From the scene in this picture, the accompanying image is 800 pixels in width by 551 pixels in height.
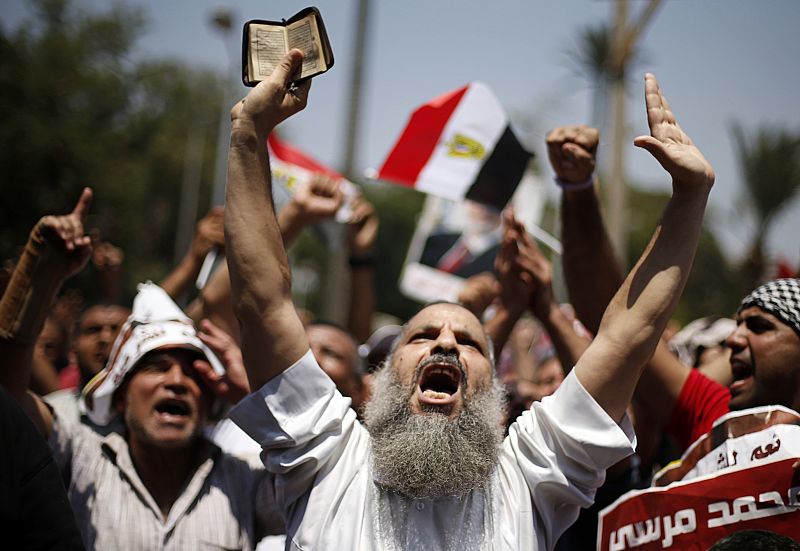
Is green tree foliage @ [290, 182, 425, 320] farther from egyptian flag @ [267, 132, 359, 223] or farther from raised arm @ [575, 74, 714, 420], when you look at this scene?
raised arm @ [575, 74, 714, 420]

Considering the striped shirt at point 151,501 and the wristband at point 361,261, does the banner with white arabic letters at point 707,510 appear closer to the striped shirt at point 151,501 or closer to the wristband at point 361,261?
the striped shirt at point 151,501

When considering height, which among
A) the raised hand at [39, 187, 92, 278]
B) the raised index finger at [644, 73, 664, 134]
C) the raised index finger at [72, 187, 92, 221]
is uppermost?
the raised index finger at [644, 73, 664, 134]

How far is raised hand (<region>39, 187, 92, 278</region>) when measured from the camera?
9.95 feet

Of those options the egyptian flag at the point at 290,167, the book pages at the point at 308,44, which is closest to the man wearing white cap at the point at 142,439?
the book pages at the point at 308,44

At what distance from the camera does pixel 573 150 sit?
317 cm

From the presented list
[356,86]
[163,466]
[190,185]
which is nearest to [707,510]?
[163,466]

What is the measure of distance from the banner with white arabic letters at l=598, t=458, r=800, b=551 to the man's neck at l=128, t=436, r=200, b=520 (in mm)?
1505

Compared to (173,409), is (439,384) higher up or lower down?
higher up

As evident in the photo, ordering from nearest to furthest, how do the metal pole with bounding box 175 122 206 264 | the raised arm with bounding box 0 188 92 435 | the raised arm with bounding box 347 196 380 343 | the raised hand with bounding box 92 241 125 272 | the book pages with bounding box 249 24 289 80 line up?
the book pages with bounding box 249 24 289 80, the raised arm with bounding box 0 188 92 435, the raised arm with bounding box 347 196 380 343, the raised hand with bounding box 92 241 125 272, the metal pole with bounding box 175 122 206 264

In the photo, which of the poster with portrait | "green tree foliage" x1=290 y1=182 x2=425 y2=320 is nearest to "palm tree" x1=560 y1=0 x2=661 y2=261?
the poster with portrait

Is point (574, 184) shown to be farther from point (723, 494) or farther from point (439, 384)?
point (723, 494)

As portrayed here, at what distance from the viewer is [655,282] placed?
246cm

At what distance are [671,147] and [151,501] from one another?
2084mm

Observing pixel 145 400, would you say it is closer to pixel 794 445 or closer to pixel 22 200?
pixel 794 445
